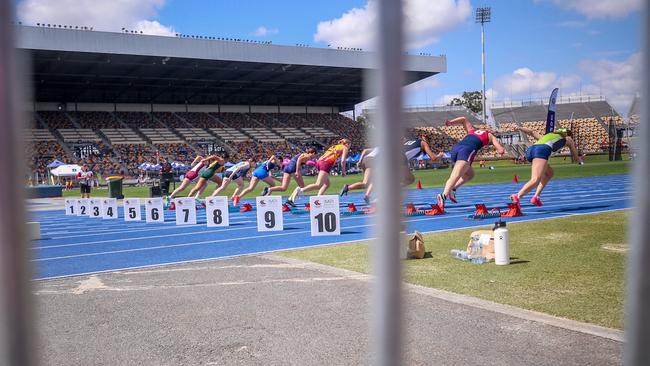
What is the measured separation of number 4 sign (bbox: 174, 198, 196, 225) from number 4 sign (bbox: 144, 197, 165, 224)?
118 centimetres

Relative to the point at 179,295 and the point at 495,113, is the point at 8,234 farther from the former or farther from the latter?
the point at 495,113

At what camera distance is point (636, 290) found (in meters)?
0.97

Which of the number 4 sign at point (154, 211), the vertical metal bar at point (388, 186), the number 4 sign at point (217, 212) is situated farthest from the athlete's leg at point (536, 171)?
the vertical metal bar at point (388, 186)

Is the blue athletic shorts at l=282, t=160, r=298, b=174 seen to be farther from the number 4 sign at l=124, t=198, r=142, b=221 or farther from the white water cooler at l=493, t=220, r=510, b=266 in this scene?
the white water cooler at l=493, t=220, r=510, b=266

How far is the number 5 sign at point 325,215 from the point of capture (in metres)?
9.45

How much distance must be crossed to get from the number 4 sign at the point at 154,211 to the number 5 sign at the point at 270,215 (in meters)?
4.19

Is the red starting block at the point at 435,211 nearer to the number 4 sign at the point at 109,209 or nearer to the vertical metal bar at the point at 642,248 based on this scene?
the number 4 sign at the point at 109,209

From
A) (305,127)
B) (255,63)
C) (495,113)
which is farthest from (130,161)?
(495,113)

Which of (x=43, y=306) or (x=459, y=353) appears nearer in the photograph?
(x=459, y=353)

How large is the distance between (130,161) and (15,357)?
150 ft

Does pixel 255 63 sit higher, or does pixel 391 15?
pixel 255 63

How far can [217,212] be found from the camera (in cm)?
1192

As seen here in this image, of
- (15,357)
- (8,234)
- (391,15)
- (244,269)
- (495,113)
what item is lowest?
Answer: (244,269)

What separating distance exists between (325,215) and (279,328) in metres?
5.41
